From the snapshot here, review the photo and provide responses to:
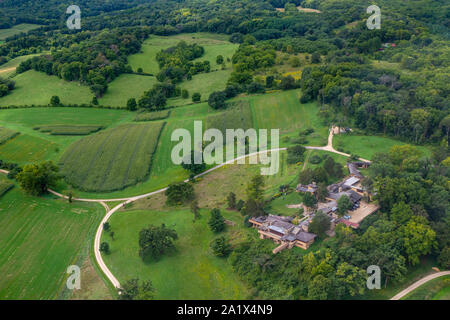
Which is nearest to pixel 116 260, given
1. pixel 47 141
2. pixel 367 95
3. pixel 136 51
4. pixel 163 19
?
pixel 47 141

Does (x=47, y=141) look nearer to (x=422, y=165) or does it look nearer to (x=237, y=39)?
(x=422, y=165)

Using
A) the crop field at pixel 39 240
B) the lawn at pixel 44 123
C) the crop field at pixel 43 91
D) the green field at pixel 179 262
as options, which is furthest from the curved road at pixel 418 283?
the crop field at pixel 43 91

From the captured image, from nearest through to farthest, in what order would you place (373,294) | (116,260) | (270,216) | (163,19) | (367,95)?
1. (373,294)
2. (116,260)
3. (270,216)
4. (367,95)
5. (163,19)

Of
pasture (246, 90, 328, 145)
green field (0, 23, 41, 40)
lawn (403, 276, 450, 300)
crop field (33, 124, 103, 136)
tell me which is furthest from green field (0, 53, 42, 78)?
lawn (403, 276, 450, 300)

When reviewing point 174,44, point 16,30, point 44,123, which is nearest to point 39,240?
point 44,123

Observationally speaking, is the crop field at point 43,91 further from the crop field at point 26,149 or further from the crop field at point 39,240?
the crop field at point 39,240

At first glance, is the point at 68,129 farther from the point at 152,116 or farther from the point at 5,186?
the point at 5,186
